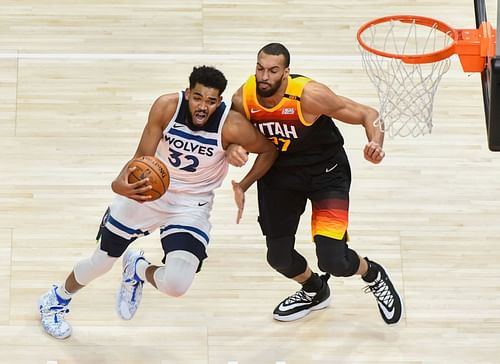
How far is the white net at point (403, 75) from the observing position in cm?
677

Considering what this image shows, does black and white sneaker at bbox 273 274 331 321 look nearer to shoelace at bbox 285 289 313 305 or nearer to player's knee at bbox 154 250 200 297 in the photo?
shoelace at bbox 285 289 313 305

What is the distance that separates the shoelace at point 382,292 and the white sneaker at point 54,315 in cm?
192

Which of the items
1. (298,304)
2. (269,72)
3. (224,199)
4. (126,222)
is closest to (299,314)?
(298,304)

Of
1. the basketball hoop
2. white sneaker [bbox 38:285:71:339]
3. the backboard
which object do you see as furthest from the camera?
white sneaker [bbox 38:285:71:339]

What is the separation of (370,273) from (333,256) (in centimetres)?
45

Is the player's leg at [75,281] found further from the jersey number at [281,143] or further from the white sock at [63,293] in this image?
the jersey number at [281,143]

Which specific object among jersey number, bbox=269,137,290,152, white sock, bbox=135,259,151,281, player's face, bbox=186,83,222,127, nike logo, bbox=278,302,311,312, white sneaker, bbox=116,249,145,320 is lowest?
nike logo, bbox=278,302,311,312

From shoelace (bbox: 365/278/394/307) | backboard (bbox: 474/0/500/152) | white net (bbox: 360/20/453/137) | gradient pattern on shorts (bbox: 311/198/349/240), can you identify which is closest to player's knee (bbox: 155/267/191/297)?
gradient pattern on shorts (bbox: 311/198/349/240)

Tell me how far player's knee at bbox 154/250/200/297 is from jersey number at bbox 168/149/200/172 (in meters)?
0.50

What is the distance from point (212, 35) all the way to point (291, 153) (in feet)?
7.59

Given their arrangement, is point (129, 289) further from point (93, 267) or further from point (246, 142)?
point (246, 142)

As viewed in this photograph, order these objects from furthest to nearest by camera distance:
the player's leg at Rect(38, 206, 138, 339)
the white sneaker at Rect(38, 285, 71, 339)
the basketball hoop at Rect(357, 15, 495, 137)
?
the white sneaker at Rect(38, 285, 71, 339)
the player's leg at Rect(38, 206, 138, 339)
the basketball hoop at Rect(357, 15, 495, 137)

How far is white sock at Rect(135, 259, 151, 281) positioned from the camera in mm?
6949

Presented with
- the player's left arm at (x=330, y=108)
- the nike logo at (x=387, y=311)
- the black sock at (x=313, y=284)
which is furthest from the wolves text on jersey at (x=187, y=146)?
the nike logo at (x=387, y=311)
